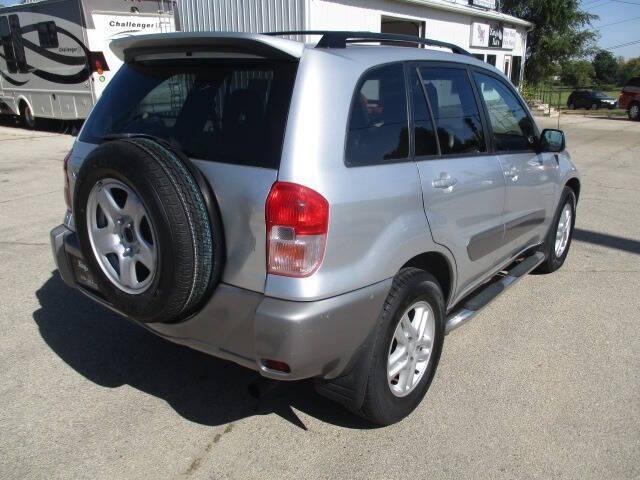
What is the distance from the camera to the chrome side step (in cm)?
328

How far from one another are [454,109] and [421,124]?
46 cm

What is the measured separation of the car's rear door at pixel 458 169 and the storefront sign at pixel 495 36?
900 inches

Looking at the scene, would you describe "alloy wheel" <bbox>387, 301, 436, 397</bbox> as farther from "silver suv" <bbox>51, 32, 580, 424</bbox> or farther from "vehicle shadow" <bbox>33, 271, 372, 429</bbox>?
"vehicle shadow" <bbox>33, 271, 372, 429</bbox>

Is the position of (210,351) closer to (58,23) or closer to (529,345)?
(529,345)

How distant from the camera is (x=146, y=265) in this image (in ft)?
8.06

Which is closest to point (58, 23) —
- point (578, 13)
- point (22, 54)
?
point (22, 54)

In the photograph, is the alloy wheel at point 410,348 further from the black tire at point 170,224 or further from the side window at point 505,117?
the side window at point 505,117

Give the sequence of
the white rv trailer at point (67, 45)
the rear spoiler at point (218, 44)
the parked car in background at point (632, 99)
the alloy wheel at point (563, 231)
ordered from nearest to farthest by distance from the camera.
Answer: the rear spoiler at point (218, 44)
the alloy wheel at point (563, 231)
the white rv trailer at point (67, 45)
the parked car in background at point (632, 99)

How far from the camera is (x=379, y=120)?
2.63 metres

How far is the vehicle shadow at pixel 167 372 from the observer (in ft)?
9.77

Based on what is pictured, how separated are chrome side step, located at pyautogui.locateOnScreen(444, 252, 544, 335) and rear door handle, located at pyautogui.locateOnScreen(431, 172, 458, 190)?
0.83 metres

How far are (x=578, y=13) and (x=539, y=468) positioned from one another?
129 feet

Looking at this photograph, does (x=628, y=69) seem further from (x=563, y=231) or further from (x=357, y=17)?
(x=563, y=231)

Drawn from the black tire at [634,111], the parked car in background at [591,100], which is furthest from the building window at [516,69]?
the black tire at [634,111]
